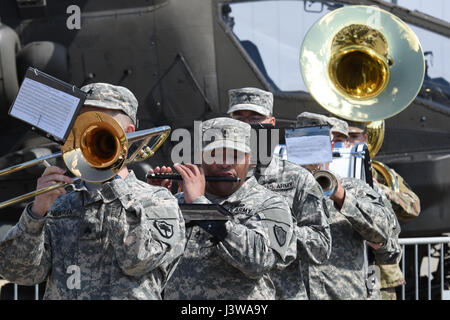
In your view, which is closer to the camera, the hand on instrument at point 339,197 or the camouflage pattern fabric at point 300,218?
the camouflage pattern fabric at point 300,218

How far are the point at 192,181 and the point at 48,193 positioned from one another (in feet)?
2.07

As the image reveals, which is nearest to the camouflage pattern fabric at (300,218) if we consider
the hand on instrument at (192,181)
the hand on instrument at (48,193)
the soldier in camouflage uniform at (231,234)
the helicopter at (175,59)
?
the soldier in camouflage uniform at (231,234)

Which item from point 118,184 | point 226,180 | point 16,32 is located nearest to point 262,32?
point 16,32

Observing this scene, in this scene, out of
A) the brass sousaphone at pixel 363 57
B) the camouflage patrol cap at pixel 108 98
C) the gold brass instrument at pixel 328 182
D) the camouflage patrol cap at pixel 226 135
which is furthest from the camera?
the brass sousaphone at pixel 363 57

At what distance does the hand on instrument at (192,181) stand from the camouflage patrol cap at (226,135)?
6.5 inches

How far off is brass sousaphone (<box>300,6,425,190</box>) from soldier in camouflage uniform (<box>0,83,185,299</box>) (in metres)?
3.39

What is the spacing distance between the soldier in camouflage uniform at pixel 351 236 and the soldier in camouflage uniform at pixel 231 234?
1.02 m

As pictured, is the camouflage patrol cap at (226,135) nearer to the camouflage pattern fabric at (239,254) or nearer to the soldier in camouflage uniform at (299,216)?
the camouflage pattern fabric at (239,254)

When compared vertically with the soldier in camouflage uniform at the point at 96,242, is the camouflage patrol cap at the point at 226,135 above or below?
above

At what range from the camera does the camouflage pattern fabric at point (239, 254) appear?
308cm

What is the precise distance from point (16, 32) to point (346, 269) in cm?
452

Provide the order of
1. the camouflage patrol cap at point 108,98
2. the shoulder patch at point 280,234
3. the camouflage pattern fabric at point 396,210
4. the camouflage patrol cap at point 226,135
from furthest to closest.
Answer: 1. the camouflage pattern fabric at point 396,210
2. the camouflage patrol cap at point 226,135
3. the shoulder patch at point 280,234
4. the camouflage patrol cap at point 108,98

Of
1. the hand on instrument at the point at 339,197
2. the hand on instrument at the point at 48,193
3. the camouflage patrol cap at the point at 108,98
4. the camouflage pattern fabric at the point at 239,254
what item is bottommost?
the camouflage pattern fabric at the point at 239,254
